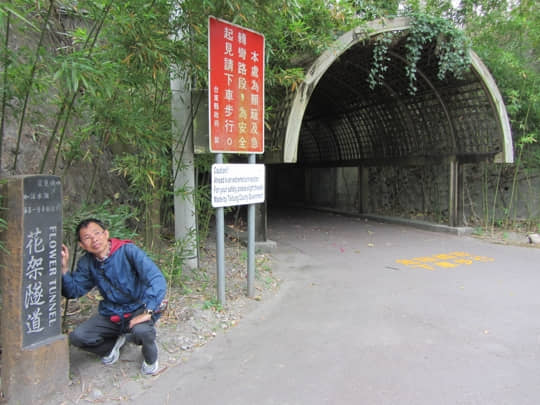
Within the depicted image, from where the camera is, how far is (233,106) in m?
3.46

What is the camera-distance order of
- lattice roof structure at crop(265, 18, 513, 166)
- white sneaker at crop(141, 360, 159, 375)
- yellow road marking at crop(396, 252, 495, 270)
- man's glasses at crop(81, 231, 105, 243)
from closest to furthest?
man's glasses at crop(81, 231, 105, 243), white sneaker at crop(141, 360, 159, 375), yellow road marking at crop(396, 252, 495, 270), lattice roof structure at crop(265, 18, 513, 166)

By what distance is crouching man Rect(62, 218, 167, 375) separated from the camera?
7.73 feet

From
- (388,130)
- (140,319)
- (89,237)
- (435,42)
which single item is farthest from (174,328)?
(388,130)

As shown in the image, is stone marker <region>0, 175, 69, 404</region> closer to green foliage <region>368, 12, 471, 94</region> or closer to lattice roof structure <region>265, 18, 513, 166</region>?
lattice roof structure <region>265, 18, 513, 166</region>

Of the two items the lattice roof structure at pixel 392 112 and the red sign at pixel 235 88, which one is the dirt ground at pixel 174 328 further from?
the lattice roof structure at pixel 392 112

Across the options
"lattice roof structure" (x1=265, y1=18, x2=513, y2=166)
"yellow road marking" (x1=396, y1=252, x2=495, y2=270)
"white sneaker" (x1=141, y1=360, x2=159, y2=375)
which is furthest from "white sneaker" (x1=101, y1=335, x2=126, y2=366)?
"yellow road marking" (x1=396, y1=252, x2=495, y2=270)

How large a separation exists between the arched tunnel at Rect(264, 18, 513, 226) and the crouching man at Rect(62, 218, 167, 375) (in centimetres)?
338

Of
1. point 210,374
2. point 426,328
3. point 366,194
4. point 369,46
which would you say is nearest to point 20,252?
point 210,374

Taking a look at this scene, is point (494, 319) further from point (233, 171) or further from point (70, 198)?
point (70, 198)

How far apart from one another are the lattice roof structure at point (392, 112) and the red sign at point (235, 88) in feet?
5.69

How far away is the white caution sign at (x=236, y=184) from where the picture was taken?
131 inches

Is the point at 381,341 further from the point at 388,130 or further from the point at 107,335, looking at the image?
the point at 388,130

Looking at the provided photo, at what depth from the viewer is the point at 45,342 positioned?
214 cm

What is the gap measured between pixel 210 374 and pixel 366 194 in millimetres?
8568
